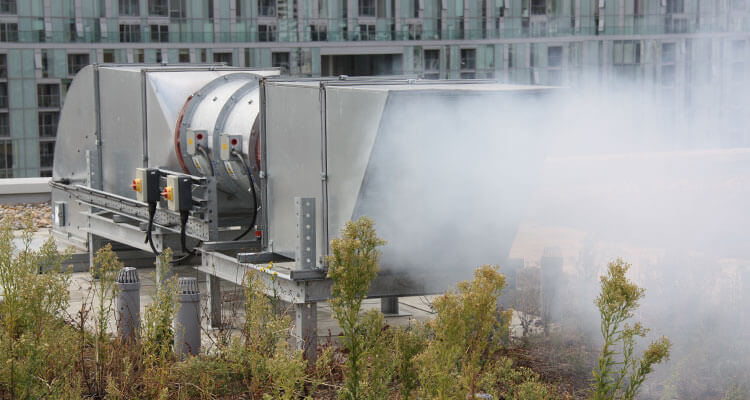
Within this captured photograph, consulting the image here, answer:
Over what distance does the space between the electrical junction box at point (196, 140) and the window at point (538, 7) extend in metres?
39.7

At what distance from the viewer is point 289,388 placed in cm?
488

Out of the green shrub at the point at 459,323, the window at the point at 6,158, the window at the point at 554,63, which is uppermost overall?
the window at the point at 554,63

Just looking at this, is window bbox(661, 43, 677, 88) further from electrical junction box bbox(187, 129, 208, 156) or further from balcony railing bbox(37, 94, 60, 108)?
electrical junction box bbox(187, 129, 208, 156)

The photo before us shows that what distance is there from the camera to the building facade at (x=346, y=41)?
138ft

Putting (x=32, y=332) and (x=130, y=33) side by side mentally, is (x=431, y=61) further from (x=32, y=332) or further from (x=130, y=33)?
(x=32, y=332)

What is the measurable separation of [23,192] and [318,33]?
29.7 m

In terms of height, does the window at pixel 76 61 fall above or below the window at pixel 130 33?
below

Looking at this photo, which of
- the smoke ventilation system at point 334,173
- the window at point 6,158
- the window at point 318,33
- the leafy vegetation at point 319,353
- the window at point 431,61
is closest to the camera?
the leafy vegetation at point 319,353

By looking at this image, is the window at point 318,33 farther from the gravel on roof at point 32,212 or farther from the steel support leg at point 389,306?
the steel support leg at point 389,306

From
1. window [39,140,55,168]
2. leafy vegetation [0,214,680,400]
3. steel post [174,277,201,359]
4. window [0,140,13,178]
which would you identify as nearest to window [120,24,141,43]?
window [39,140,55,168]

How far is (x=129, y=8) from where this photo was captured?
140 ft

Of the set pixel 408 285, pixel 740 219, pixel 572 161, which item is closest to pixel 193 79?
pixel 408 285

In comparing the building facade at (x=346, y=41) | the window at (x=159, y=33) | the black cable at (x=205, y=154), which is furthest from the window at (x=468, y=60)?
the black cable at (x=205, y=154)

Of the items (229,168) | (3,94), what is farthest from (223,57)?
(229,168)
